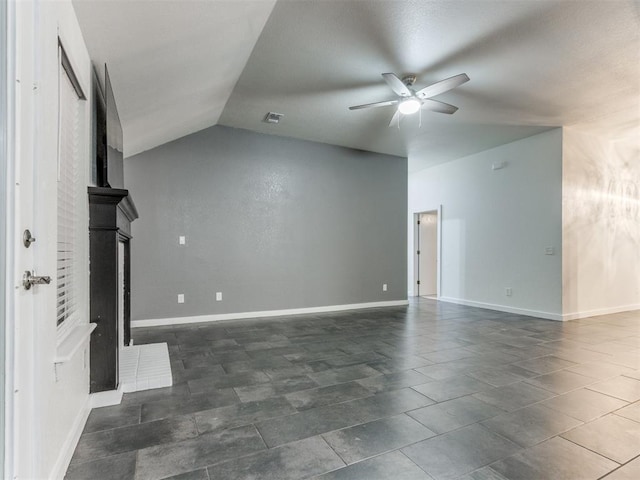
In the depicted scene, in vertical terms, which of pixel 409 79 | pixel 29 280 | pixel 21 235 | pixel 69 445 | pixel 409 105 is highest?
pixel 409 79

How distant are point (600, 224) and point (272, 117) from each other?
5.49 meters

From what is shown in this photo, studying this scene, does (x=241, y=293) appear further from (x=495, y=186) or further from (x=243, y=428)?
(x=495, y=186)

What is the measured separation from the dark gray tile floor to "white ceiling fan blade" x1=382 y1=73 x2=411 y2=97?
255 cm

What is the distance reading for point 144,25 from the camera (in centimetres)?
221

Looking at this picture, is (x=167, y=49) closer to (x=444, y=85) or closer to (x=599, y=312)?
(x=444, y=85)

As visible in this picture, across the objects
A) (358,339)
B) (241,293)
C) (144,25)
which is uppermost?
(144,25)

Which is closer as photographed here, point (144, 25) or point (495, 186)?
point (144, 25)

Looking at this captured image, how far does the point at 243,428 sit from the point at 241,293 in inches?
130

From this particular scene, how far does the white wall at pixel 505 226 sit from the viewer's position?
17.2ft

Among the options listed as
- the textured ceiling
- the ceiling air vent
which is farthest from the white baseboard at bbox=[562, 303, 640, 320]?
the textured ceiling

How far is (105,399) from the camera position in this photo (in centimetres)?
235

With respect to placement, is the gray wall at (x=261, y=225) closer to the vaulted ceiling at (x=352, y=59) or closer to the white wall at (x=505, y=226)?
the vaulted ceiling at (x=352, y=59)

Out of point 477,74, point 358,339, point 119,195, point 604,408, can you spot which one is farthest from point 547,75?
point 119,195

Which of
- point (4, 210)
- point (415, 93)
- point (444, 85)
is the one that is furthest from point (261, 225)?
point (4, 210)
